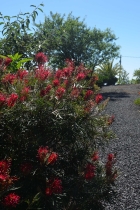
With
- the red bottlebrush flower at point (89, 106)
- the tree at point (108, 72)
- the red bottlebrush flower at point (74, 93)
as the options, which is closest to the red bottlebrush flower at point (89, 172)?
the red bottlebrush flower at point (89, 106)

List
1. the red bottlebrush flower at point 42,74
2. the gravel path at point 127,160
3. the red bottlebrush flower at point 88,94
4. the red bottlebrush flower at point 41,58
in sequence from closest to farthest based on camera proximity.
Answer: the red bottlebrush flower at point 42,74 → the red bottlebrush flower at point 88,94 → the red bottlebrush flower at point 41,58 → the gravel path at point 127,160

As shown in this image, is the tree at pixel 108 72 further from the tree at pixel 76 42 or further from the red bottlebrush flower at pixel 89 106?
the red bottlebrush flower at pixel 89 106

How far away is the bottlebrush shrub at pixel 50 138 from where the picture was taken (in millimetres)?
2855

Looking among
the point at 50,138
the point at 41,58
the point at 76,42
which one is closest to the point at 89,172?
the point at 50,138

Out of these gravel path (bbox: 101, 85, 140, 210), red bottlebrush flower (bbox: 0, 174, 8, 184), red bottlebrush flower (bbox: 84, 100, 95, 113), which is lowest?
gravel path (bbox: 101, 85, 140, 210)

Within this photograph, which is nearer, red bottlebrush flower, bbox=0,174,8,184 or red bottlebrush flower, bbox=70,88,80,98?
red bottlebrush flower, bbox=0,174,8,184

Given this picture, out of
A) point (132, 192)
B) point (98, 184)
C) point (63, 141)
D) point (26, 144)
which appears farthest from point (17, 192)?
point (132, 192)

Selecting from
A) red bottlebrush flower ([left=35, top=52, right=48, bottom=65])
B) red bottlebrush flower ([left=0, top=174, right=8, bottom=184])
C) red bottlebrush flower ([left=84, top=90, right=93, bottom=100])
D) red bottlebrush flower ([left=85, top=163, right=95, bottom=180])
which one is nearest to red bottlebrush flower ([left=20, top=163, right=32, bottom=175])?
red bottlebrush flower ([left=0, top=174, right=8, bottom=184])

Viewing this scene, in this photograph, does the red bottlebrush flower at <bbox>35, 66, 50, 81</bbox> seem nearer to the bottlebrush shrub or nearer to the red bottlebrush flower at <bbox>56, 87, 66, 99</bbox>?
the bottlebrush shrub

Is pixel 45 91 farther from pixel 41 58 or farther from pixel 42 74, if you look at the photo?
pixel 41 58

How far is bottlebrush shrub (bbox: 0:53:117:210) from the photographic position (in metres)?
2.86

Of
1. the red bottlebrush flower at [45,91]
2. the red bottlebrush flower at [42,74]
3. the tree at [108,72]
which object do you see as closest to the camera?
the red bottlebrush flower at [45,91]

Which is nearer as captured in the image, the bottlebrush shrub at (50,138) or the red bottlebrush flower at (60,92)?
the bottlebrush shrub at (50,138)

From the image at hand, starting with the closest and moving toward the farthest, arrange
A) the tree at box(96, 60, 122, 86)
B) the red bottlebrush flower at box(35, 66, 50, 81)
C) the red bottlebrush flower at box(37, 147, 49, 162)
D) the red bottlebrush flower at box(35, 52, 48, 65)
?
the red bottlebrush flower at box(37, 147, 49, 162), the red bottlebrush flower at box(35, 66, 50, 81), the red bottlebrush flower at box(35, 52, 48, 65), the tree at box(96, 60, 122, 86)
